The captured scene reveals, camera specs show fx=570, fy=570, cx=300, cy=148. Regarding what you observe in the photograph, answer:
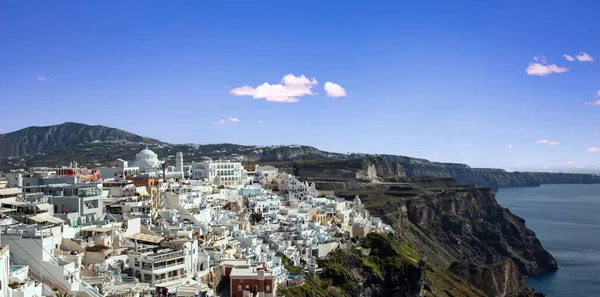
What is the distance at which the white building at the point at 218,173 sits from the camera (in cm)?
6831

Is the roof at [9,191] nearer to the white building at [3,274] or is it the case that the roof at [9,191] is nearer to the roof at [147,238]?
the roof at [147,238]

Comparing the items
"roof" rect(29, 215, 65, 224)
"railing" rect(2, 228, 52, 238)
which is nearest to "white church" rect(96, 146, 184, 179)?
"roof" rect(29, 215, 65, 224)

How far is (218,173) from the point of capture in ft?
229

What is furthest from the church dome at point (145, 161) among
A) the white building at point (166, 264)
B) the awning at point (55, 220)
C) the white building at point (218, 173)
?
the white building at point (166, 264)

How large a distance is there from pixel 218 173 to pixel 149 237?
119ft

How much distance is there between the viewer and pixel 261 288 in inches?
1246

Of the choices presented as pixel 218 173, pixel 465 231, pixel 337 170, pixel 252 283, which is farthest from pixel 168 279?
pixel 337 170

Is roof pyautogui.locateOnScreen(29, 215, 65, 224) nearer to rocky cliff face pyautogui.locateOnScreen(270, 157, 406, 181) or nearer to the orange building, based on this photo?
the orange building

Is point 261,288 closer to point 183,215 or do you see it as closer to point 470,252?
point 183,215

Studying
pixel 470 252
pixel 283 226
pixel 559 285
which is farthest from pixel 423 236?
pixel 283 226

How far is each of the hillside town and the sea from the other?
35262mm

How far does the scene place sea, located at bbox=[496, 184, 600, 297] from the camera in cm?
7825

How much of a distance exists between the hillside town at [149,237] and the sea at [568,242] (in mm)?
35262

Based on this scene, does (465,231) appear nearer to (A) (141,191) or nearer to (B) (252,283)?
(A) (141,191)
